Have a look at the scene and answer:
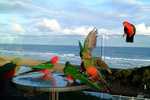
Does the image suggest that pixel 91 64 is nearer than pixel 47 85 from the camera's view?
No

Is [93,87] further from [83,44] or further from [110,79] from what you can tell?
[110,79]

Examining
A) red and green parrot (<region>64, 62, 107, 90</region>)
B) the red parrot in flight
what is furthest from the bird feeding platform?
the red parrot in flight

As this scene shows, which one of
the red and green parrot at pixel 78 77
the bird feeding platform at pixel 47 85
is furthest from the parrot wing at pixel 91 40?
the bird feeding platform at pixel 47 85

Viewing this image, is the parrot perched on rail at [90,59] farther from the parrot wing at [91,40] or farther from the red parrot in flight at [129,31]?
the red parrot in flight at [129,31]

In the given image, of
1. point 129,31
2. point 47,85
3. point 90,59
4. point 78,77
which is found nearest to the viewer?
point 47,85

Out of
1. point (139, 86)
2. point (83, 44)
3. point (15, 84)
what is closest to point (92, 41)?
point (83, 44)

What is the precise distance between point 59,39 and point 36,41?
2.18 feet

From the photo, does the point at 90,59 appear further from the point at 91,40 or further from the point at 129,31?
the point at 129,31

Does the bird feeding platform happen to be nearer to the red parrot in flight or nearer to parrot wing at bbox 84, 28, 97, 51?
parrot wing at bbox 84, 28, 97, 51

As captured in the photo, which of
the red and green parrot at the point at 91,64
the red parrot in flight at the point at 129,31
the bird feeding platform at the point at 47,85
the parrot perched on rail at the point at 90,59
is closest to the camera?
the bird feeding platform at the point at 47,85

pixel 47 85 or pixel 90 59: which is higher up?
pixel 90 59

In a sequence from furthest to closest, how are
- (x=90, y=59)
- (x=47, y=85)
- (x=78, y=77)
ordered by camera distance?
(x=90, y=59) < (x=78, y=77) < (x=47, y=85)

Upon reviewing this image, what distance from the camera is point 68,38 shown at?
28.3ft

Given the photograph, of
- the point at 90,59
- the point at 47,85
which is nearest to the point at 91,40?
the point at 90,59
